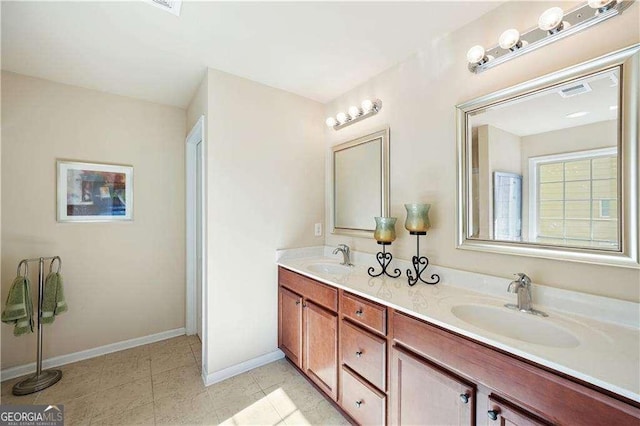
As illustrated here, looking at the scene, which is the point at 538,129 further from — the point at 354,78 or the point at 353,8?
the point at 354,78

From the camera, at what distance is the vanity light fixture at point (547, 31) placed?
1053mm

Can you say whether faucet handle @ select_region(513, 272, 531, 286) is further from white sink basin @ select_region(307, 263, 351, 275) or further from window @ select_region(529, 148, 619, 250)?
white sink basin @ select_region(307, 263, 351, 275)

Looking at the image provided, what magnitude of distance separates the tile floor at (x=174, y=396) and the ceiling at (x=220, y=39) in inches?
95.7

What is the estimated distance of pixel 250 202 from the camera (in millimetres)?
2188

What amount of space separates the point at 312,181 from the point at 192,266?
1597mm

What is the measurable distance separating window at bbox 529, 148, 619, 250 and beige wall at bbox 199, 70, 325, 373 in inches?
69.1

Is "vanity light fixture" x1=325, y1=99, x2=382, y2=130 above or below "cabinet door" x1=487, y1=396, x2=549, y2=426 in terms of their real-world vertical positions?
above

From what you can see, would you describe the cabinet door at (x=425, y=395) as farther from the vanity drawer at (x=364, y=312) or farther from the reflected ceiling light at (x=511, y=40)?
the reflected ceiling light at (x=511, y=40)

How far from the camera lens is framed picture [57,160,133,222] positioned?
2.21 meters

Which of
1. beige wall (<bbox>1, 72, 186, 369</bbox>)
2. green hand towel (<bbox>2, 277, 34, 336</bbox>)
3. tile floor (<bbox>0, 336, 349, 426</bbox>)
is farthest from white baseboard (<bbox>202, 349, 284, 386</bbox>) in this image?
green hand towel (<bbox>2, 277, 34, 336</bbox>)

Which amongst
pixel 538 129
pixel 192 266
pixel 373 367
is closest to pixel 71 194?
pixel 192 266

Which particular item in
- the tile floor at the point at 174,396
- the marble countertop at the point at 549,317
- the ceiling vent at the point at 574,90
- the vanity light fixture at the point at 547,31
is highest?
the vanity light fixture at the point at 547,31

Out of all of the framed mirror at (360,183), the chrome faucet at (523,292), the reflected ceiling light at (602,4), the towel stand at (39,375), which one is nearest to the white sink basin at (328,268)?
the framed mirror at (360,183)

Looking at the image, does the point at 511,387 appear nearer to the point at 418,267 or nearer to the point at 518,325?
the point at 518,325
